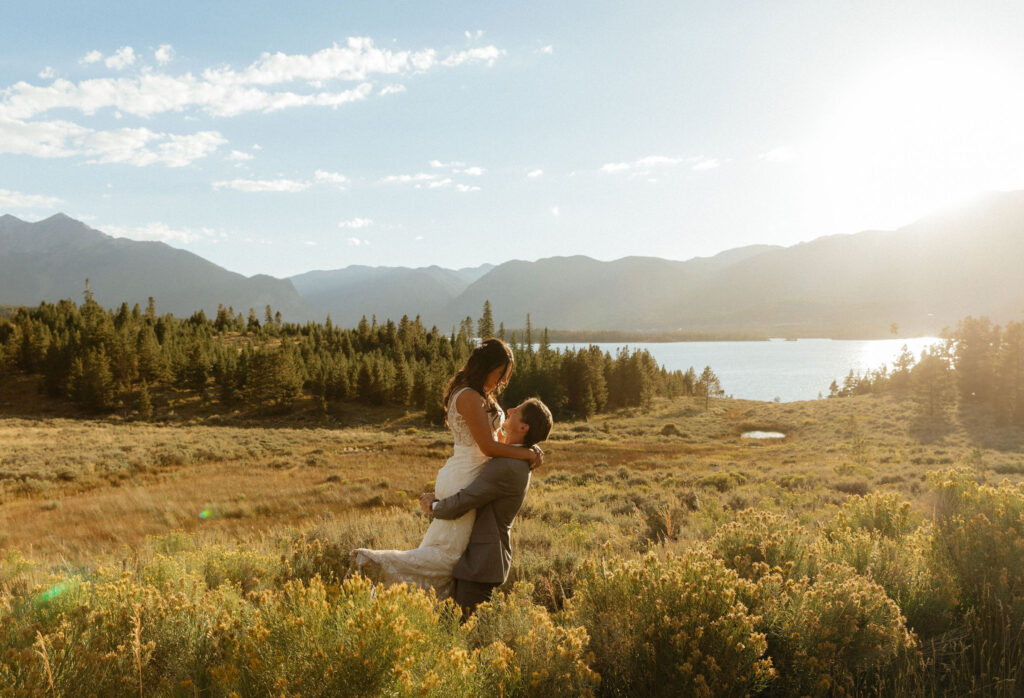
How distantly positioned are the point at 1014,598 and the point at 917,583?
0.60 metres

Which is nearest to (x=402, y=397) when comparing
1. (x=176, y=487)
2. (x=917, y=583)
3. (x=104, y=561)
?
(x=176, y=487)

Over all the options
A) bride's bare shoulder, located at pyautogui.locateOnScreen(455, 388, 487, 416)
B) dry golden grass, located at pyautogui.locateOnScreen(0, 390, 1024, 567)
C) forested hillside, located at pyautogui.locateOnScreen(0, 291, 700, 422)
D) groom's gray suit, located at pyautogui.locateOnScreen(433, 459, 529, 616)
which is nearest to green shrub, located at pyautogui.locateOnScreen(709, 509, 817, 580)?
dry golden grass, located at pyautogui.locateOnScreen(0, 390, 1024, 567)

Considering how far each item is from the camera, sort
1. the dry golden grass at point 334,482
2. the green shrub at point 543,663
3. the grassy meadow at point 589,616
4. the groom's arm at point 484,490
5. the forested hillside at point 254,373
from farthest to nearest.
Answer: the forested hillside at point 254,373 → the dry golden grass at point 334,482 → the groom's arm at point 484,490 → the green shrub at point 543,663 → the grassy meadow at point 589,616

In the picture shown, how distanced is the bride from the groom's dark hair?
0.11 metres

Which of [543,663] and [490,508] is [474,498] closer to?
[490,508]

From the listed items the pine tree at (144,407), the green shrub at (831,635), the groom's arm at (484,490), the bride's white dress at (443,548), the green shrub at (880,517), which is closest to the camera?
the green shrub at (831,635)

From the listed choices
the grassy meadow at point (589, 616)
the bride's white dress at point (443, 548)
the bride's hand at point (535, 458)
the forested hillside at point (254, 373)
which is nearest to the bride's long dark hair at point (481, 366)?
the bride's white dress at point (443, 548)

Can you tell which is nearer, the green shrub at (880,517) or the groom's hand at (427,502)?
the groom's hand at (427,502)

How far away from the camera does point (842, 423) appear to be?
2311 inches

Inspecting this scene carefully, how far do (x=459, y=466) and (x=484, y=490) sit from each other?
1.12ft

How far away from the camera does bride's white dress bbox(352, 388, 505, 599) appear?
167 inches

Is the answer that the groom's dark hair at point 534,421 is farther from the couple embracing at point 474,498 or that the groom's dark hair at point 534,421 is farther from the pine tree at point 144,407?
the pine tree at point 144,407

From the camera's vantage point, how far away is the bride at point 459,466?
416 cm

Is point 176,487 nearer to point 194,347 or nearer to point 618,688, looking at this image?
point 618,688
